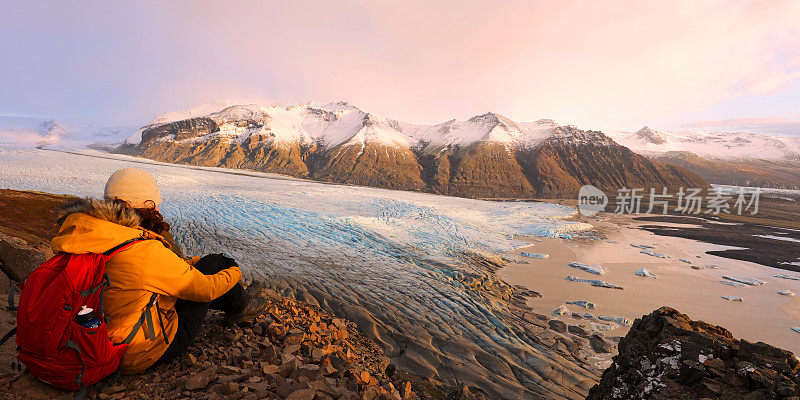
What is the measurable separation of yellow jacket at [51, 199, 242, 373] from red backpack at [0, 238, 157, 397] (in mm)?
70

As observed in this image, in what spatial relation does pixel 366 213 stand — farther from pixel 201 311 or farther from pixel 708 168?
pixel 708 168

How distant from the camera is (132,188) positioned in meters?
2.58

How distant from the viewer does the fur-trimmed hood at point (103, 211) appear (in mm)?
2213

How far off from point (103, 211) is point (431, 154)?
13910 cm

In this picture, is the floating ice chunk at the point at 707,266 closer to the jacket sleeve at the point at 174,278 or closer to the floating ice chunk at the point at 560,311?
the floating ice chunk at the point at 560,311

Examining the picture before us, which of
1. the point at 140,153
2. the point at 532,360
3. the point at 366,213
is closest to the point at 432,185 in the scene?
the point at 366,213

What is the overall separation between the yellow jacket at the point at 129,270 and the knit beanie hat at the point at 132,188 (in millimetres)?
230

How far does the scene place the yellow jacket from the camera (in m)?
2.06

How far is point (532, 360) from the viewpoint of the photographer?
24.2ft

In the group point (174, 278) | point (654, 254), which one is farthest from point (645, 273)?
point (174, 278)

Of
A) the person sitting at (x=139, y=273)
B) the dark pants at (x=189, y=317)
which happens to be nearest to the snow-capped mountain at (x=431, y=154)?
the dark pants at (x=189, y=317)

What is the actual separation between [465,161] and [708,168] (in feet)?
481

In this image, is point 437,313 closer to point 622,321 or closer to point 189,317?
point 622,321

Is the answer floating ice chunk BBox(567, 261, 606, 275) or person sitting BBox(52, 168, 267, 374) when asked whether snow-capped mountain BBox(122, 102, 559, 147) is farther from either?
person sitting BBox(52, 168, 267, 374)
